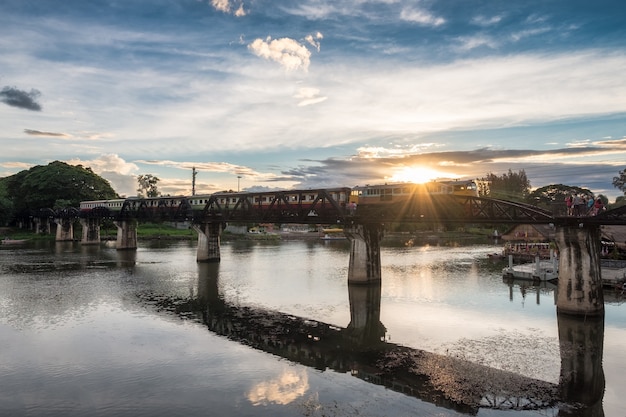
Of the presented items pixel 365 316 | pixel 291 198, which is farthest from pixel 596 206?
pixel 291 198

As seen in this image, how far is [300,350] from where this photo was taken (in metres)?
28.4

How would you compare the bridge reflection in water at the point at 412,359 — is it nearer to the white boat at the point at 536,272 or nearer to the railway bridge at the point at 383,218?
the railway bridge at the point at 383,218

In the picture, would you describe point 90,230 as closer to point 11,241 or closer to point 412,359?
point 11,241

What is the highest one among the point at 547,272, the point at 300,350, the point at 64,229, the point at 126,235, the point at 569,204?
the point at 569,204

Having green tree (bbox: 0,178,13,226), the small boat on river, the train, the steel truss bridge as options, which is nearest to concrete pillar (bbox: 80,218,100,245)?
the small boat on river

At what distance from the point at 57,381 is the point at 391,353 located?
61.6ft

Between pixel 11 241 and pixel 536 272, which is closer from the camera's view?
pixel 536 272

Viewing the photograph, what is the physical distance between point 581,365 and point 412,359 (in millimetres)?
9925

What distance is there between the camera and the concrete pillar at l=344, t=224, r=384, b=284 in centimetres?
5009

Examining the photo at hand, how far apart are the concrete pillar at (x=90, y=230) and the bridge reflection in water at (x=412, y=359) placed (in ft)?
262

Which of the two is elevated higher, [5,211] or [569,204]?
[569,204]

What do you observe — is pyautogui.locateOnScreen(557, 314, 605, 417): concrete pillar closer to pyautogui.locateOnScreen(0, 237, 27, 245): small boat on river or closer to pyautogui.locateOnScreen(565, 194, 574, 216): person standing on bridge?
pyautogui.locateOnScreen(565, 194, 574, 216): person standing on bridge

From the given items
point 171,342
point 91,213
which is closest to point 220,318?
point 171,342

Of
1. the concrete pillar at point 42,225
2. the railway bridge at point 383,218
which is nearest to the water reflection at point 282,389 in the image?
the railway bridge at point 383,218
